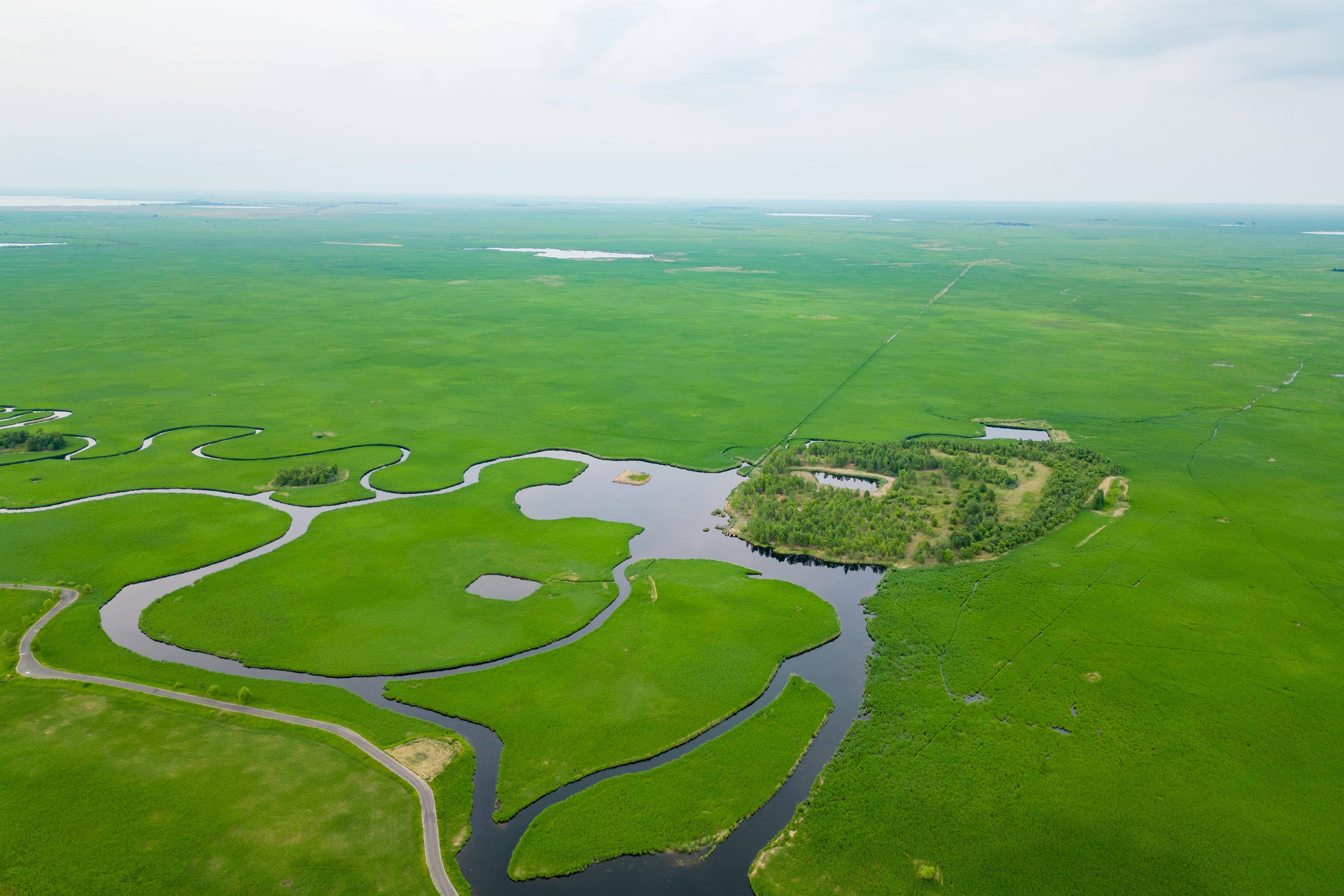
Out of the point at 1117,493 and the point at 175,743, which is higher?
the point at 1117,493

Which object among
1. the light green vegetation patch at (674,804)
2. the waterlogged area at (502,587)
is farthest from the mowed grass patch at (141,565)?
the waterlogged area at (502,587)

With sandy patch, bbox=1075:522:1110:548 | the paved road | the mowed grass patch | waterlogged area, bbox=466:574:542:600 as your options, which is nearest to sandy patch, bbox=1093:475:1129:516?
sandy patch, bbox=1075:522:1110:548

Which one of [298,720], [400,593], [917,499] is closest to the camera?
[298,720]

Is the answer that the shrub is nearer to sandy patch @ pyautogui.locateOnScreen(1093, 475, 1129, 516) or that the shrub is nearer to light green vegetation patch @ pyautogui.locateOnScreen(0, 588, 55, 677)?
light green vegetation patch @ pyautogui.locateOnScreen(0, 588, 55, 677)

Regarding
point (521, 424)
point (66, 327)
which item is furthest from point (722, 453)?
point (66, 327)

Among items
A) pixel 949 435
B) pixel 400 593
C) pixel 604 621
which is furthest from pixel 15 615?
pixel 949 435

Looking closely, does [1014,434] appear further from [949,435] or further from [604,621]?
[604,621]

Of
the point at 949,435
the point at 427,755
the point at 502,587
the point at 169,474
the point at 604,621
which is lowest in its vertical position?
the point at 427,755

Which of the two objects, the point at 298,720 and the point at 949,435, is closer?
the point at 298,720
